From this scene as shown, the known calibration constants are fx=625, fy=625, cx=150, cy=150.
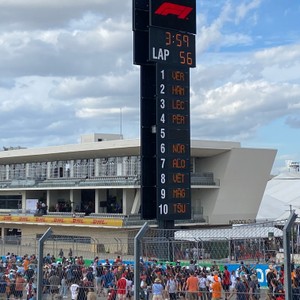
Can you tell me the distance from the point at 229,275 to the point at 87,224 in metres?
35.2

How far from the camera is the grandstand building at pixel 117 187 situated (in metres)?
50.5

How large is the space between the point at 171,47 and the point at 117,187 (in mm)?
27980

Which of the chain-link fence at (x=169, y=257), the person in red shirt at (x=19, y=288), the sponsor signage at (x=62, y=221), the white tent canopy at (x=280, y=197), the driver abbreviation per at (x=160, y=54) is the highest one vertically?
the driver abbreviation per at (x=160, y=54)

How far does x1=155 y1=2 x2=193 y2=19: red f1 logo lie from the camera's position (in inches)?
951

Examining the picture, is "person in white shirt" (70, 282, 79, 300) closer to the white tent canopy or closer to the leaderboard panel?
the leaderboard panel

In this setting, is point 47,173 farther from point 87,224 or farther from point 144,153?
point 144,153

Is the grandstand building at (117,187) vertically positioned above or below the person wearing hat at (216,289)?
above

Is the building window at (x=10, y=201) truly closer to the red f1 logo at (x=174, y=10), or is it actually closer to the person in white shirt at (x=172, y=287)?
the red f1 logo at (x=174, y=10)

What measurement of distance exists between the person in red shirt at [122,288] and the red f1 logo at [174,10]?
1492 centimetres

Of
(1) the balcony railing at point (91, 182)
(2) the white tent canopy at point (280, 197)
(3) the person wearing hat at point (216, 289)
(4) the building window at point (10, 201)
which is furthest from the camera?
(4) the building window at point (10, 201)

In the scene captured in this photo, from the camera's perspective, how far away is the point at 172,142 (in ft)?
81.2

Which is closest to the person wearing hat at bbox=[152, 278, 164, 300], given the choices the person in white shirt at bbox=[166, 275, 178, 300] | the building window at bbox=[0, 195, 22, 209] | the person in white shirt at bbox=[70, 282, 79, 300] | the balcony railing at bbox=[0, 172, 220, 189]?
the person in white shirt at bbox=[166, 275, 178, 300]

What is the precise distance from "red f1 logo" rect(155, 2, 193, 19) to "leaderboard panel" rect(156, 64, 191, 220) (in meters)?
2.04

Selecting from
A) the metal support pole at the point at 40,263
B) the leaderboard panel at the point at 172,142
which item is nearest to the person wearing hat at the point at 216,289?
the metal support pole at the point at 40,263
